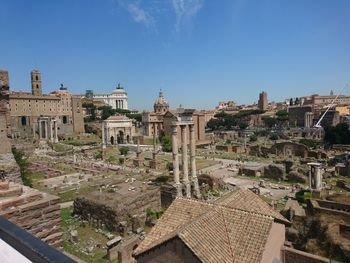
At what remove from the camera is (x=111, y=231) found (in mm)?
16188

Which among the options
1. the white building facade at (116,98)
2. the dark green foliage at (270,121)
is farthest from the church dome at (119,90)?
the dark green foliage at (270,121)

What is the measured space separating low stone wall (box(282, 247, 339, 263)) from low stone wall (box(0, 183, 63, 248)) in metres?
7.88

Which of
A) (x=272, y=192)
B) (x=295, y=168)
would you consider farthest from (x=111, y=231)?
(x=295, y=168)

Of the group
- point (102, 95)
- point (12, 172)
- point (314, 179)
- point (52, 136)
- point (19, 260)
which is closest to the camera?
point (19, 260)

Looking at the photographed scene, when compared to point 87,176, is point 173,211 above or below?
above

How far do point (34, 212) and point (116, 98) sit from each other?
5003 inches

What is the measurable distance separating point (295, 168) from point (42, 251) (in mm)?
33075

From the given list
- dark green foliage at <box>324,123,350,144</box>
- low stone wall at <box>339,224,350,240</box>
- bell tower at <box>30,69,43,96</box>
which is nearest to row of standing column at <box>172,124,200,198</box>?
low stone wall at <box>339,224,350,240</box>

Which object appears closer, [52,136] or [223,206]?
[223,206]

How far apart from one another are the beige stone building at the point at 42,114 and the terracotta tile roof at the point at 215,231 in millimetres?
56346

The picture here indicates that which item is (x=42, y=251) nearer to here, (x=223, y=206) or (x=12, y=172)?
(x=223, y=206)

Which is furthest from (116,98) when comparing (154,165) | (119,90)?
(154,165)

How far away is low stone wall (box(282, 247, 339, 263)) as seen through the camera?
10.0 metres

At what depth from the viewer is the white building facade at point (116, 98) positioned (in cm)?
12850
